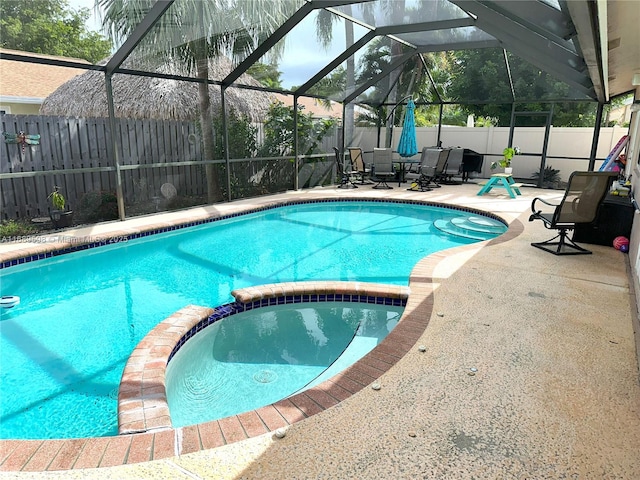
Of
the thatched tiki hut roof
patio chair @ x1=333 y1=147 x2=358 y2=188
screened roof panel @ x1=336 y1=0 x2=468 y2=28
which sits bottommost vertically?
patio chair @ x1=333 y1=147 x2=358 y2=188

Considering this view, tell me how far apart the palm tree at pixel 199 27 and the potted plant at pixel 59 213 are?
8.58 ft

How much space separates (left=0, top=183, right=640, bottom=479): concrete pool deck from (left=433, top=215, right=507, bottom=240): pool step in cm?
349

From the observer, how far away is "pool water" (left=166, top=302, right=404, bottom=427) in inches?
113

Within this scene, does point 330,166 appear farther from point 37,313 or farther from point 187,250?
point 37,313

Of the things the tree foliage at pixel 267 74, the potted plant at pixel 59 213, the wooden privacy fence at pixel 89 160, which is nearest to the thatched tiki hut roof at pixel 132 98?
the wooden privacy fence at pixel 89 160

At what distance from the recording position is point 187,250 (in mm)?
6363

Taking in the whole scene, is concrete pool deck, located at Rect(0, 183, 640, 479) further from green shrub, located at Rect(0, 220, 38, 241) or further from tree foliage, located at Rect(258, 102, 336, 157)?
tree foliage, located at Rect(258, 102, 336, 157)

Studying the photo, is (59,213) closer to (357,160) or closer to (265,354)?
(265,354)

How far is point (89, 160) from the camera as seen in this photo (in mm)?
7434

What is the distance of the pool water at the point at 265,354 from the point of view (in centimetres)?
288

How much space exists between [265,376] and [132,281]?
2800 millimetres

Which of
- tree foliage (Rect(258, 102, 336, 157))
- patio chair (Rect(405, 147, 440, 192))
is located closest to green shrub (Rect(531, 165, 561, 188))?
patio chair (Rect(405, 147, 440, 192))

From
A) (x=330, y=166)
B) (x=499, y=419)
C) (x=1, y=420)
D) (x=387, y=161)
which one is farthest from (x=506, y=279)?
(x=330, y=166)

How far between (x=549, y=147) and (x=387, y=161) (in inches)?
218
